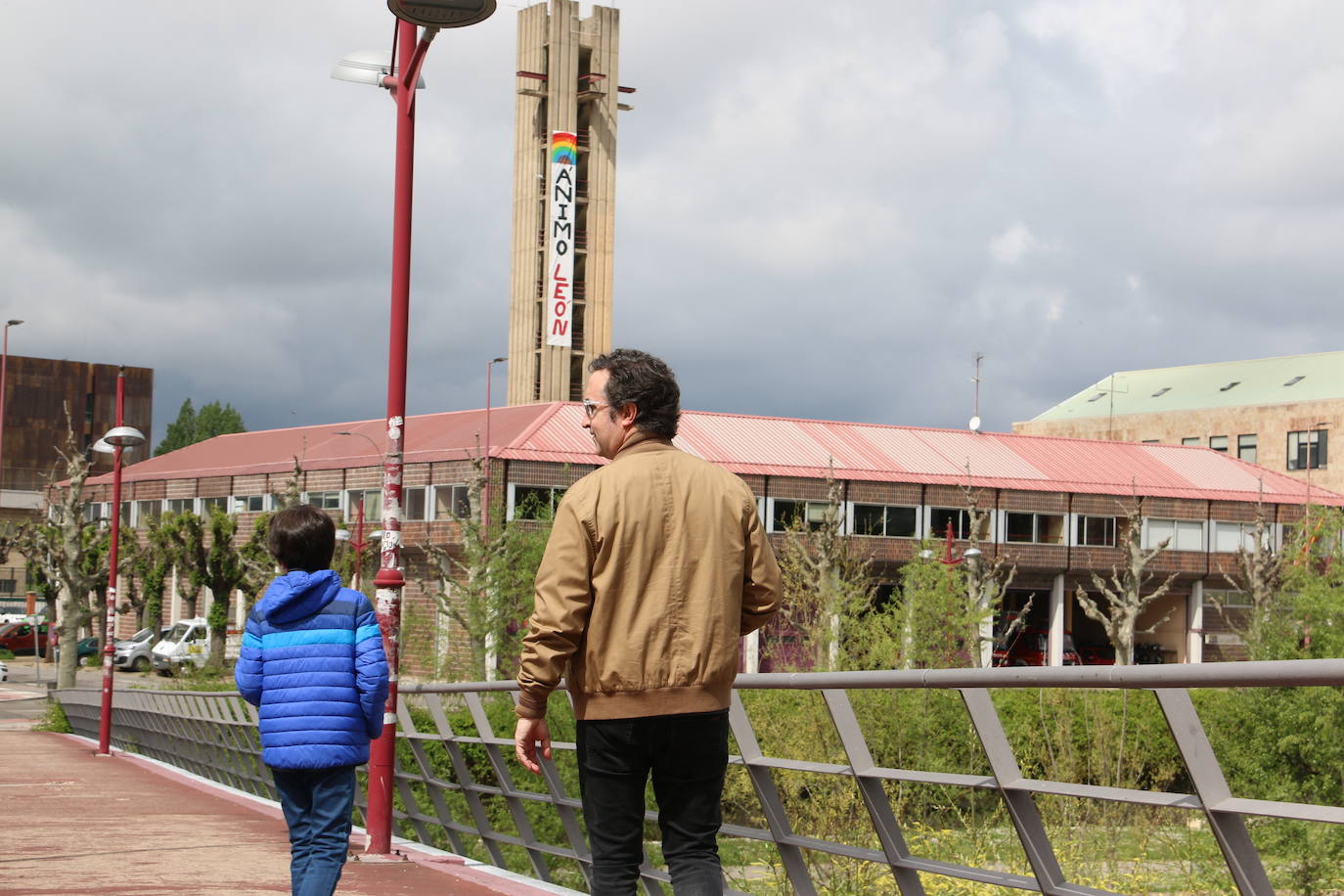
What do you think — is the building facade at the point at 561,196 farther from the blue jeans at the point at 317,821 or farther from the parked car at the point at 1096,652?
the blue jeans at the point at 317,821

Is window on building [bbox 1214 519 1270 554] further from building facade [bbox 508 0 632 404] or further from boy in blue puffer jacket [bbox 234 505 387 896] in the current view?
boy in blue puffer jacket [bbox 234 505 387 896]

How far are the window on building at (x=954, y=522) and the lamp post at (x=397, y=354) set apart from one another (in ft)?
190

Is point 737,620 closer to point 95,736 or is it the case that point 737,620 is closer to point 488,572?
point 95,736

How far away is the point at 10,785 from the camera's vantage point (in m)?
15.5

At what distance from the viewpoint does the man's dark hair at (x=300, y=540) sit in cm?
615

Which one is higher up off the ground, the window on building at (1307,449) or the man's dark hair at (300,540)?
the window on building at (1307,449)

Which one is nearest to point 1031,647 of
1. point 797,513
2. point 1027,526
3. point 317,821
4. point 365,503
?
point 1027,526

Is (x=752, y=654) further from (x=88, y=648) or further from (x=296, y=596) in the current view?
(x=296, y=596)

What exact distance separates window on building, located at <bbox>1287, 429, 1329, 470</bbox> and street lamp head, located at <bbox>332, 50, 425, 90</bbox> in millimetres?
79908

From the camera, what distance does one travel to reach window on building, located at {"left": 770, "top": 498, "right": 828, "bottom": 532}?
65812mm

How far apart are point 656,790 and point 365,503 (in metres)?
66.0

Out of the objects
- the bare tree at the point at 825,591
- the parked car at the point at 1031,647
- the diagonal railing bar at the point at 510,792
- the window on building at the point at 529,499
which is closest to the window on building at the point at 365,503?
the window on building at the point at 529,499

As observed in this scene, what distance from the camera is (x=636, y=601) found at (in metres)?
4.48

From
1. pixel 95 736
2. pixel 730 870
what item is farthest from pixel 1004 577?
pixel 730 870
